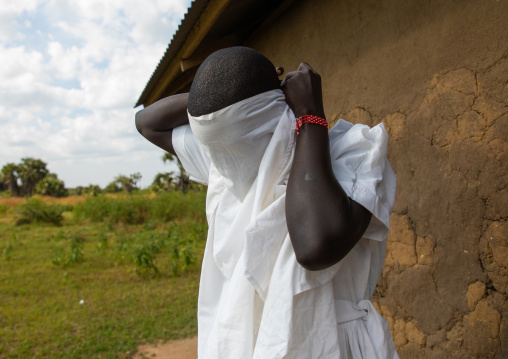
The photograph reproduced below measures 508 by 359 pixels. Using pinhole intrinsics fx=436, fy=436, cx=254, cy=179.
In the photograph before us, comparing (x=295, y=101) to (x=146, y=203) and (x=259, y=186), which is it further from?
(x=146, y=203)

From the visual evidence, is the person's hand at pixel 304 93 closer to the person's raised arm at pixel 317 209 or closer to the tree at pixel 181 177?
the person's raised arm at pixel 317 209

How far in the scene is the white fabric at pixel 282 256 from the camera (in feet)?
3.42

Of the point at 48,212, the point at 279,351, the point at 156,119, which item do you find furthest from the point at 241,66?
the point at 48,212

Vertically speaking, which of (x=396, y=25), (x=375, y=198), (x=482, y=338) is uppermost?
(x=396, y=25)

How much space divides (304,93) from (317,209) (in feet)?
1.05

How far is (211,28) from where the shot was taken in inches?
132

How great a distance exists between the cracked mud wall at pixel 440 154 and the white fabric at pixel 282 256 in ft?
2.87

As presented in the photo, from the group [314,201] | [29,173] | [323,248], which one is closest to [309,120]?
[314,201]

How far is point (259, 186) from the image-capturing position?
1120 millimetres

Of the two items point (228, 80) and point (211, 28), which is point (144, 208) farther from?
point (228, 80)

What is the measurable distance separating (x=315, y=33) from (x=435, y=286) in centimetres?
171

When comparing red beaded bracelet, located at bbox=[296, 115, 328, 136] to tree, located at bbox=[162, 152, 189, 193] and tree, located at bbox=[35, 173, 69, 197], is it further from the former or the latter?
tree, located at bbox=[35, 173, 69, 197]

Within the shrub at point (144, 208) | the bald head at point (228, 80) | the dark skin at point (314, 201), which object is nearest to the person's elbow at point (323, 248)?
the dark skin at point (314, 201)

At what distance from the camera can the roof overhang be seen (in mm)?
2936
